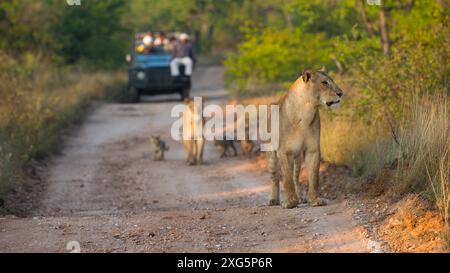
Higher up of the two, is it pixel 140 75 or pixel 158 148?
pixel 158 148

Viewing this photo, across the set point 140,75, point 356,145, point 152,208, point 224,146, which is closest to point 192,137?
point 224,146

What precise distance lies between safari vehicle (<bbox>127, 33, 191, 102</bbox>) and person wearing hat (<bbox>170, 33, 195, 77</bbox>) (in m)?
0.14

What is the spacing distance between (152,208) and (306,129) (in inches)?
116

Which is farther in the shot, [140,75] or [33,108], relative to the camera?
[140,75]

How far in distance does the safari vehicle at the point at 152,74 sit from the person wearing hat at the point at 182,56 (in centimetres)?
14

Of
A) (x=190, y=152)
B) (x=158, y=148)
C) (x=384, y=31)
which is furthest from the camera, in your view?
(x=384, y=31)

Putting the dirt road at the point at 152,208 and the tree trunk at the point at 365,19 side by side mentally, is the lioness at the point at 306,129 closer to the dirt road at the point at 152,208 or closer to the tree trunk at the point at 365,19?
the dirt road at the point at 152,208

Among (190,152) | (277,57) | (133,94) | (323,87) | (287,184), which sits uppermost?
(323,87)

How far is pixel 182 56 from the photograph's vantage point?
29.4 m

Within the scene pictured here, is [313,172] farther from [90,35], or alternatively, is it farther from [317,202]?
[90,35]

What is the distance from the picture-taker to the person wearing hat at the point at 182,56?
29.1 m

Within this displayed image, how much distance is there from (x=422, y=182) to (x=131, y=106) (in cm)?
1940

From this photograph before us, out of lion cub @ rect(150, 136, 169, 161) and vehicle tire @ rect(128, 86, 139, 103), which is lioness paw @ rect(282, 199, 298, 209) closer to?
lion cub @ rect(150, 136, 169, 161)

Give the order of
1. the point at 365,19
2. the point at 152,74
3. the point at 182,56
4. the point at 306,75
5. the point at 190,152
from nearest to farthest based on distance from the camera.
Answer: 1. the point at 306,75
2. the point at 190,152
3. the point at 365,19
4. the point at 182,56
5. the point at 152,74
